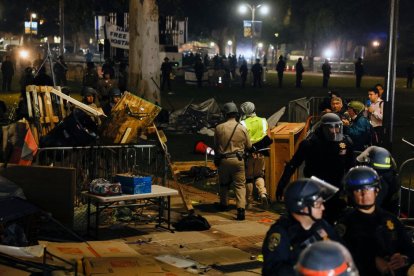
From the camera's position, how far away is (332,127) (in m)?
8.02

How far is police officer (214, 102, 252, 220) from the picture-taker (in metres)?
11.7

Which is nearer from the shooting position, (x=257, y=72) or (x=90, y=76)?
(x=90, y=76)

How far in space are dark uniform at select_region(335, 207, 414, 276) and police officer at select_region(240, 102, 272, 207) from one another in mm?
7050

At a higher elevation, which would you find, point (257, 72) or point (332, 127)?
point (332, 127)

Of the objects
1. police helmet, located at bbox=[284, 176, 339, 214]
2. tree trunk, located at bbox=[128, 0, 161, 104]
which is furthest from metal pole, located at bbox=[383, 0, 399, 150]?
tree trunk, located at bbox=[128, 0, 161, 104]

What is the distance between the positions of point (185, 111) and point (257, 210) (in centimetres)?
1168

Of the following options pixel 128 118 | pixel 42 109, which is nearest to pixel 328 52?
pixel 42 109

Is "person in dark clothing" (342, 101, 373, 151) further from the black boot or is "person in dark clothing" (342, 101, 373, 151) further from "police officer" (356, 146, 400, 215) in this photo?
"police officer" (356, 146, 400, 215)

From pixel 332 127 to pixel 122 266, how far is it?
2.90 m

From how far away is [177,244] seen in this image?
33.1 ft

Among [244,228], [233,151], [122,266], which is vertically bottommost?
[244,228]

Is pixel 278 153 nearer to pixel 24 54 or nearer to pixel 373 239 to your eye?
pixel 373 239

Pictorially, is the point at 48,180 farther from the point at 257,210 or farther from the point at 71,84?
the point at 71,84

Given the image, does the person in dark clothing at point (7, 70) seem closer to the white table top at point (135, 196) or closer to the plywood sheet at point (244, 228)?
the plywood sheet at point (244, 228)
